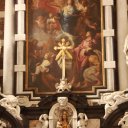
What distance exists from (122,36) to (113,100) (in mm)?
1279

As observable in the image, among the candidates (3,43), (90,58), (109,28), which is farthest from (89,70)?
(3,43)

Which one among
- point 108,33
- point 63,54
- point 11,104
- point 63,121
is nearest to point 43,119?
point 63,121

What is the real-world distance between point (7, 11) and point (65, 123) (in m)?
2.41

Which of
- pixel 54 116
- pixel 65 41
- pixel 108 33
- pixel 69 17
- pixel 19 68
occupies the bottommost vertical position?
pixel 54 116

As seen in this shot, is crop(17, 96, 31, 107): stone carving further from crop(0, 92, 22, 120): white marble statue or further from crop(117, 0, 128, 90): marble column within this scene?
crop(117, 0, 128, 90): marble column

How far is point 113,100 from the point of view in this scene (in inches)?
319

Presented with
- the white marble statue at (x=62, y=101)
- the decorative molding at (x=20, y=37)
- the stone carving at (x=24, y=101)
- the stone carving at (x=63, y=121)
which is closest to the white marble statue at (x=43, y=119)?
the stone carving at (x=63, y=121)

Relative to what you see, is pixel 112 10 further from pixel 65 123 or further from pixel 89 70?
pixel 65 123

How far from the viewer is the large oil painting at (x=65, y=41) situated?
8.80m

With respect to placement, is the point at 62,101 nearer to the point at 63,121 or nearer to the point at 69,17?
the point at 63,121

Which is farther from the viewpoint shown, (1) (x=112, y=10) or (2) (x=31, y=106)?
(1) (x=112, y=10)

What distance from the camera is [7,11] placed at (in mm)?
9172

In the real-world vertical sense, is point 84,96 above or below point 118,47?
below

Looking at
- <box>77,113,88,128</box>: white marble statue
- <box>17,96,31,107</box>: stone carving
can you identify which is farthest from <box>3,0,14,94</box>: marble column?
<box>77,113,88,128</box>: white marble statue
